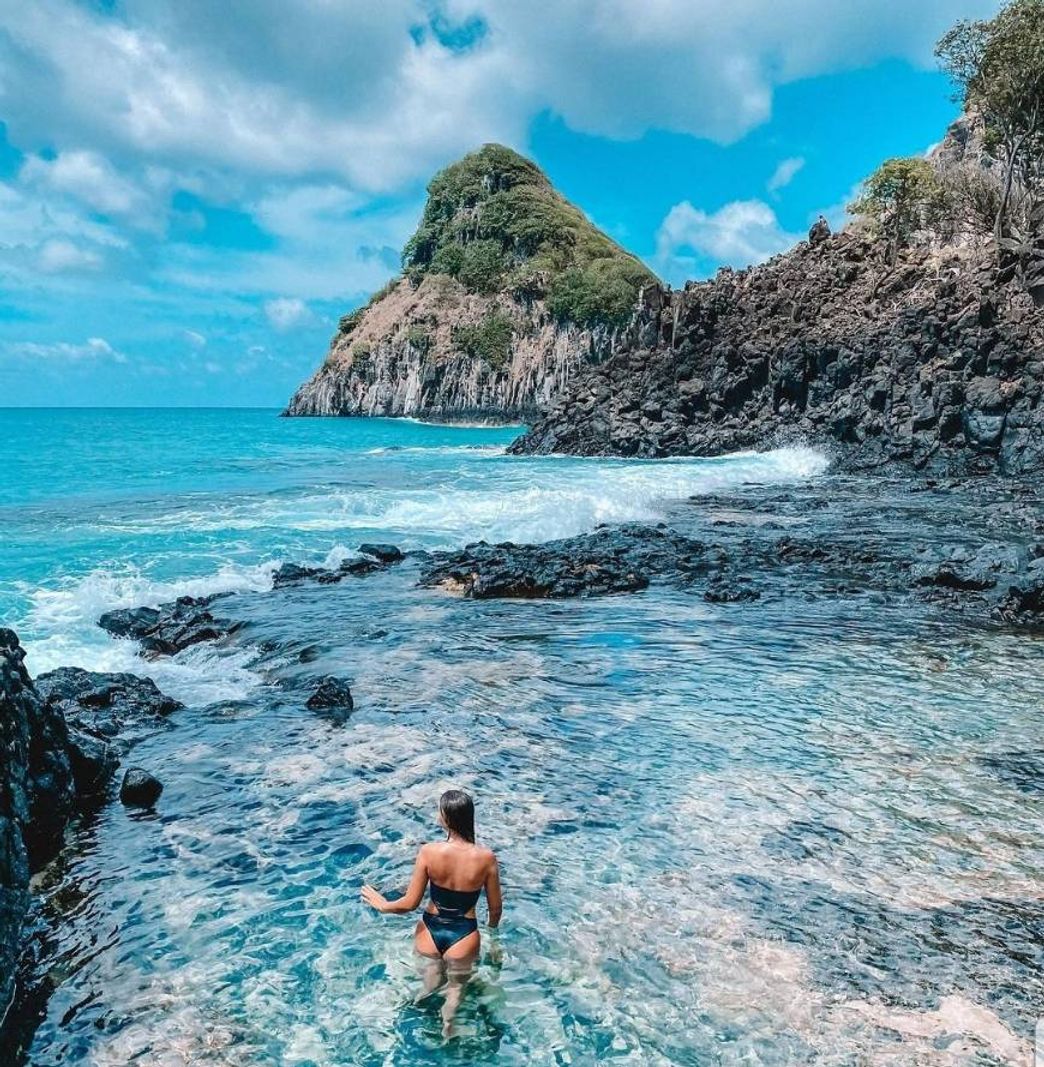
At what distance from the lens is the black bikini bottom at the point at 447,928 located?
5707 millimetres

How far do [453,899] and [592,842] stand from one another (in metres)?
1.98

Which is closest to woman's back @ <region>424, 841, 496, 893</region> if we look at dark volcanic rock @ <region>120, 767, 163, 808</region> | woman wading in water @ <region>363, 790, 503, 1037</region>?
woman wading in water @ <region>363, 790, 503, 1037</region>

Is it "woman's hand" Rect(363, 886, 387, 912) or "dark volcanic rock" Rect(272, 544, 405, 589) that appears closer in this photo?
"woman's hand" Rect(363, 886, 387, 912)

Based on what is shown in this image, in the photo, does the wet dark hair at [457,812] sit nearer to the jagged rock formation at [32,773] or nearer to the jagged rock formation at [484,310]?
the jagged rock formation at [32,773]

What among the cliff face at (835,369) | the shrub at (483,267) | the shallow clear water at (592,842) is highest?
the shrub at (483,267)

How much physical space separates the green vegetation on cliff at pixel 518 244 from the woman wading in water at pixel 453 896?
122 metres

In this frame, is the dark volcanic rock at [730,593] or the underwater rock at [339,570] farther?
the underwater rock at [339,570]

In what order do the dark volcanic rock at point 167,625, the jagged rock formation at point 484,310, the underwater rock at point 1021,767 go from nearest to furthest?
the underwater rock at point 1021,767 → the dark volcanic rock at point 167,625 → the jagged rock formation at point 484,310

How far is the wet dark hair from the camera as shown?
5.80 m

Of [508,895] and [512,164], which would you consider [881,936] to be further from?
[512,164]

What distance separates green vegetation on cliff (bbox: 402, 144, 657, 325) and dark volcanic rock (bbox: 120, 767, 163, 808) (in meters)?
120

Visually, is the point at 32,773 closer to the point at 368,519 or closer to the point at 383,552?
the point at 383,552

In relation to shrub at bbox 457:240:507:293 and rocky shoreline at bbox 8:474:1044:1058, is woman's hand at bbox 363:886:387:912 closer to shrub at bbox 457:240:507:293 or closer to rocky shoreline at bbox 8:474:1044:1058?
rocky shoreline at bbox 8:474:1044:1058

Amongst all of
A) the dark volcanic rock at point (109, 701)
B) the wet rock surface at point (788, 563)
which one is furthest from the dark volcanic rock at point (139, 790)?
the wet rock surface at point (788, 563)
